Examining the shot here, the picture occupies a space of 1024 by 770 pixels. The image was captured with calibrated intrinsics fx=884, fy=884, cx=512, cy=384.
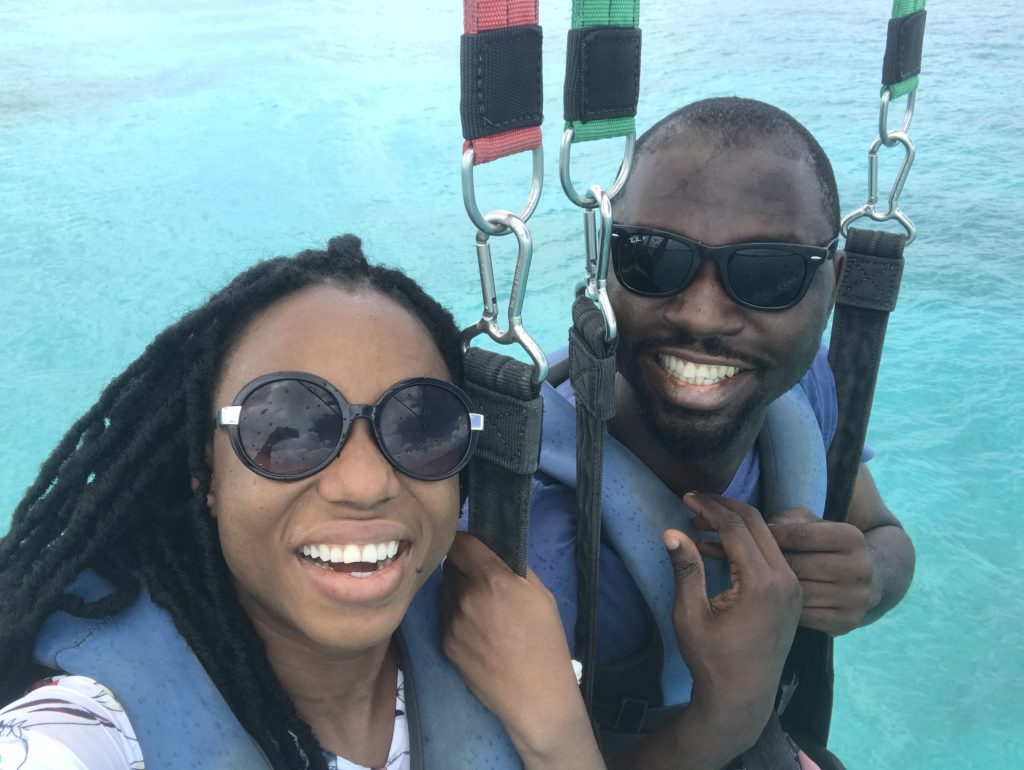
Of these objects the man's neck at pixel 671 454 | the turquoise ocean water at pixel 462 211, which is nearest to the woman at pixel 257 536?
the man's neck at pixel 671 454

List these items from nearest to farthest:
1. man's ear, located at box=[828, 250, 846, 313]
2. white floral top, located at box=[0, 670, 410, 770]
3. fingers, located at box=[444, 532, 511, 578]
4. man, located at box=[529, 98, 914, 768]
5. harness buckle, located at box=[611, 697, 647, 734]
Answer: white floral top, located at box=[0, 670, 410, 770]
fingers, located at box=[444, 532, 511, 578]
man, located at box=[529, 98, 914, 768]
harness buckle, located at box=[611, 697, 647, 734]
man's ear, located at box=[828, 250, 846, 313]

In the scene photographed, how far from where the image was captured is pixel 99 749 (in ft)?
3.71

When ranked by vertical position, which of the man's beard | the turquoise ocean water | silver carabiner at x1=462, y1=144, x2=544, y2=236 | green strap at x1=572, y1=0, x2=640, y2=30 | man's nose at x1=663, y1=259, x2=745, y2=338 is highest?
green strap at x1=572, y1=0, x2=640, y2=30

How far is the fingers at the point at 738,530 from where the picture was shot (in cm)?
162

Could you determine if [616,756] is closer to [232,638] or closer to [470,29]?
[232,638]

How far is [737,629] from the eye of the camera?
5.12 ft

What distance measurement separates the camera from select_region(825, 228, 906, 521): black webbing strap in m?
2.14

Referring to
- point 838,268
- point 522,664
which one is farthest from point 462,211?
point 522,664

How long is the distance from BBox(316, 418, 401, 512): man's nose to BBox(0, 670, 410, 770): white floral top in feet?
1.33

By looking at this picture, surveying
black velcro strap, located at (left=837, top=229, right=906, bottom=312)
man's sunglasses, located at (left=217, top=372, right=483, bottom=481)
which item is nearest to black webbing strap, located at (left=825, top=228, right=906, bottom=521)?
black velcro strap, located at (left=837, top=229, right=906, bottom=312)

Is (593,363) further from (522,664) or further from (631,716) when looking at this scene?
(631,716)

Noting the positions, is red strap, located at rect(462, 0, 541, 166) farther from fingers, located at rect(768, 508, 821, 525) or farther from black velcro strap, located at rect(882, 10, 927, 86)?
black velcro strap, located at rect(882, 10, 927, 86)

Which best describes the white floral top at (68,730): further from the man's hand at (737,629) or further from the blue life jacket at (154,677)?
the man's hand at (737,629)

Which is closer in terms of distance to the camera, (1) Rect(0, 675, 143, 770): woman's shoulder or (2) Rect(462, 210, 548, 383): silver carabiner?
(1) Rect(0, 675, 143, 770): woman's shoulder
